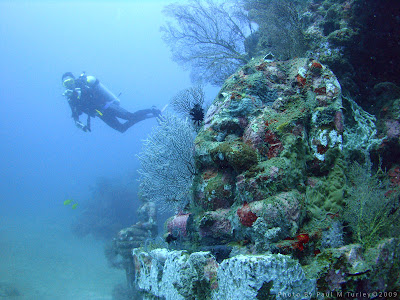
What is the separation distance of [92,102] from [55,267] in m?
10.5

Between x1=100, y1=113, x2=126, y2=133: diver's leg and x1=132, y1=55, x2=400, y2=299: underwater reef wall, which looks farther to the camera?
x1=100, y1=113, x2=126, y2=133: diver's leg

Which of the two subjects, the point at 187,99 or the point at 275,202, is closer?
the point at 275,202

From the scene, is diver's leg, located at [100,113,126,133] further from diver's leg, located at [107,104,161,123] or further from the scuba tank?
the scuba tank

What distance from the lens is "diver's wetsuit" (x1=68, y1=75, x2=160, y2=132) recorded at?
12.8 m

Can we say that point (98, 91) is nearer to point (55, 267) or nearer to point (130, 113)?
point (130, 113)

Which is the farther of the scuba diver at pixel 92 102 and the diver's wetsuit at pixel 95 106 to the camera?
the diver's wetsuit at pixel 95 106

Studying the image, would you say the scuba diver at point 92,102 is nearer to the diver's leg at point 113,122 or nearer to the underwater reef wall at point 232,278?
the diver's leg at point 113,122

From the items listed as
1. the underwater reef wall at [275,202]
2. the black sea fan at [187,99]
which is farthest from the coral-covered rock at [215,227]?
the black sea fan at [187,99]

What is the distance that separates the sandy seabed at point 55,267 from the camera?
11.1 m

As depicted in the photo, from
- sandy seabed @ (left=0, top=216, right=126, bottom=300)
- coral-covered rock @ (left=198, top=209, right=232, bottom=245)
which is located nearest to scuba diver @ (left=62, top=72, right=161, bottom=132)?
sandy seabed @ (left=0, top=216, right=126, bottom=300)

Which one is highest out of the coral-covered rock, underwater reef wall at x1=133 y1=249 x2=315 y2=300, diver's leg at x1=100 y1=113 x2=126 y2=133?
diver's leg at x1=100 y1=113 x2=126 y2=133

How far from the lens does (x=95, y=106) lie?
1395 cm

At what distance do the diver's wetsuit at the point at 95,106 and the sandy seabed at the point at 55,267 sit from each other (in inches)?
317

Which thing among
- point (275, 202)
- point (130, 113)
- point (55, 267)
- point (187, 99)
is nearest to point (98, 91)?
point (130, 113)
